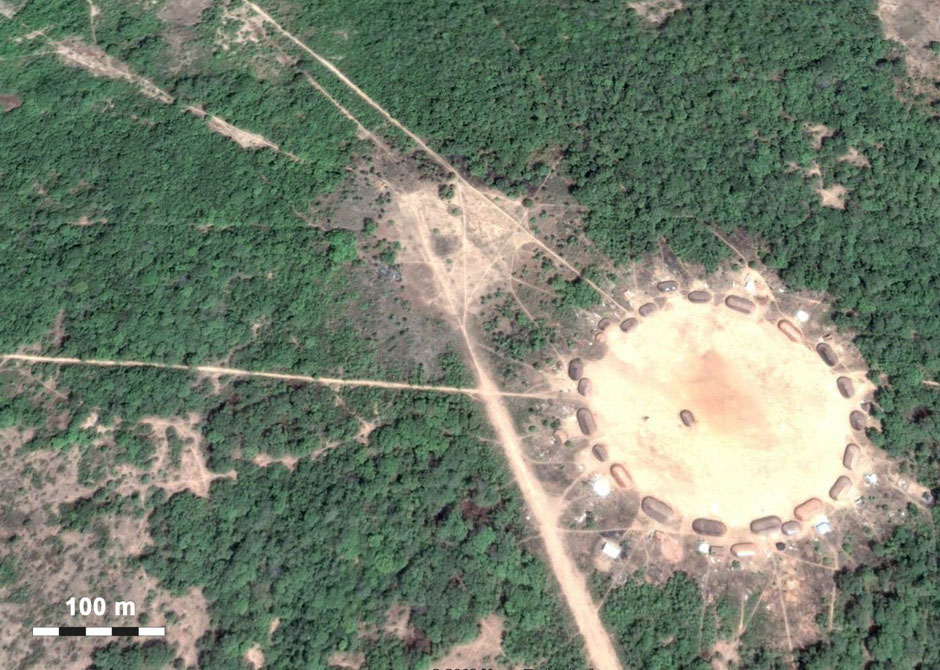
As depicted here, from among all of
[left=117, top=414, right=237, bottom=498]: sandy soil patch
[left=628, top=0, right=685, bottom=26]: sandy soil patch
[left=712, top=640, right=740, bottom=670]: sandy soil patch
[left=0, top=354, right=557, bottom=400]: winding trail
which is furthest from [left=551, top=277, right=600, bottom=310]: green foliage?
[left=628, top=0, right=685, bottom=26]: sandy soil patch

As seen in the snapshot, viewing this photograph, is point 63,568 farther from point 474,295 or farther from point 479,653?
point 474,295

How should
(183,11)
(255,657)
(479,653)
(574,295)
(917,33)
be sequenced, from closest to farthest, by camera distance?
(255,657), (479,653), (574,295), (183,11), (917,33)

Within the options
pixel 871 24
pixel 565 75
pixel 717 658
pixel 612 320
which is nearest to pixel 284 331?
pixel 612 320

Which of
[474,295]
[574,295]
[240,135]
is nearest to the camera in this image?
[574,295]

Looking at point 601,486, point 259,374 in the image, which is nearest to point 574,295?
point 601,486

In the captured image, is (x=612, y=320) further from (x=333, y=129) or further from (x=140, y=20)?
(x=140, y=20)

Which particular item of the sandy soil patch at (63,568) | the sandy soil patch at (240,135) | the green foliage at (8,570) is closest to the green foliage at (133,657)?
the sandy soil patch at (63,568)

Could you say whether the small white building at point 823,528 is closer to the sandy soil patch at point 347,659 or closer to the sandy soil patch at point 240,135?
the sandy soil patch at point 347,659
